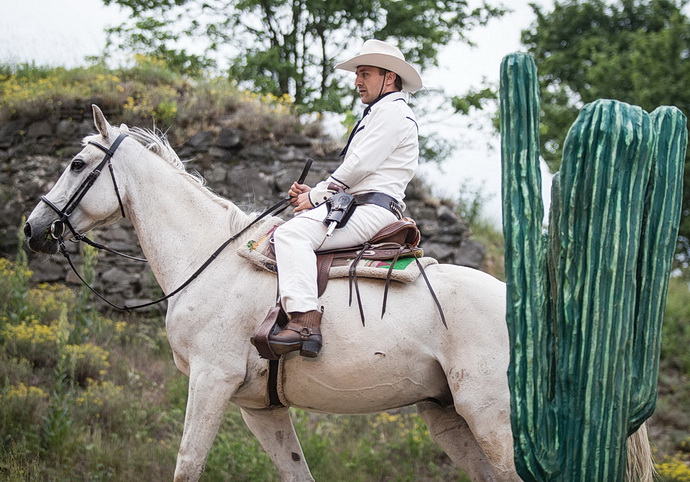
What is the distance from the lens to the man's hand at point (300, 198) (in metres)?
4.50

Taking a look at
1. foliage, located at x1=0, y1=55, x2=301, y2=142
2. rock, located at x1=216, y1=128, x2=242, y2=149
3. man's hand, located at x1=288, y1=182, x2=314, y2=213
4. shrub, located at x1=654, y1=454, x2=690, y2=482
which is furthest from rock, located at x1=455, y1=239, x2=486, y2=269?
man's hand, located at x1=288, y1=182, x2=314, y2=213

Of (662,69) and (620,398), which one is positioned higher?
(662,69)

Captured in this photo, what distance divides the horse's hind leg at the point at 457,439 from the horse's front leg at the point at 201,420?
1.30 m

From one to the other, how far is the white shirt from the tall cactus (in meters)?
1.23

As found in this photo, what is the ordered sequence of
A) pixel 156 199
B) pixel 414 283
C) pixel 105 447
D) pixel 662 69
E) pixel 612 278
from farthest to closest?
pixel 662 69 < pixel 105 447 < pixel 156 199 < pixel 414 283 < pixel 612 278

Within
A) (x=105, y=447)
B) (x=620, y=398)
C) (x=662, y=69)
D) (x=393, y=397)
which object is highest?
(x=662, y=69)

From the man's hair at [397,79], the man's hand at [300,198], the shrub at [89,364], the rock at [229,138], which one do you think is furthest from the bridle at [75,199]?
the rock at [229,138]

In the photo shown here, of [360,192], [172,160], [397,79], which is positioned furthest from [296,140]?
[360,192]

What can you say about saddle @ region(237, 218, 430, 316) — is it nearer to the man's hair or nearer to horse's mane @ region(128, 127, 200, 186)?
horse's mane @ region(128, 127, 200, 186)

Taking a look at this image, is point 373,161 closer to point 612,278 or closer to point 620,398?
point 612,278

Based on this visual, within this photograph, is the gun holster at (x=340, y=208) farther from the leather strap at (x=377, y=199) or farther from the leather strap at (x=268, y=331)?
the leather strap at (x=268, y=331)

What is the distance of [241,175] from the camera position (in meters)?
10.5

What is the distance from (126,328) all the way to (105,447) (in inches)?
126

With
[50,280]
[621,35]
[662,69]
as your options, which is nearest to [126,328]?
[50,280]
